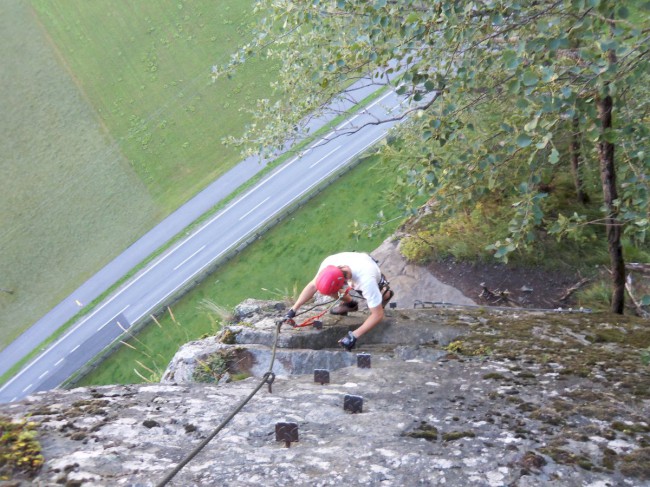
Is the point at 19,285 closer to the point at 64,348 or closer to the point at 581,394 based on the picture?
the point at 64,348

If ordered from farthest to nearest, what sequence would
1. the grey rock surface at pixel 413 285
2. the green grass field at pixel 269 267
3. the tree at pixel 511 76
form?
the green grass field at pixel 269 267
the grey rock surface at pixel 413 285
the tree at pixel 511 76

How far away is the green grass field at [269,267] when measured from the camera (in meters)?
19.0

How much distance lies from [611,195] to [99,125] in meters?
23.1

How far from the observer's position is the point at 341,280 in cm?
657

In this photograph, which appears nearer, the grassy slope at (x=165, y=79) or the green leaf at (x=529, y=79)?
the green leaf at (x=529, y=79)

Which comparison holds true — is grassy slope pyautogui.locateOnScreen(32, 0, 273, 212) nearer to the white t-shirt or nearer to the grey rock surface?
the grey rock surface

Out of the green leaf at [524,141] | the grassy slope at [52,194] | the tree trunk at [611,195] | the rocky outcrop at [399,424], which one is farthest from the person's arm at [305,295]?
the grassy slope at [52,194]

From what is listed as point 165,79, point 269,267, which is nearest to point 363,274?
point 269,267

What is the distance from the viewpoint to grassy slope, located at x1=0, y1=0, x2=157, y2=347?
75.5 ft

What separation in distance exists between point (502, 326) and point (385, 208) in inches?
476

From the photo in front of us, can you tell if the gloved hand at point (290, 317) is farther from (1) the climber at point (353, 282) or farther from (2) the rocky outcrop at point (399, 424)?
(2) the rocky outcrop at point (399, 424)

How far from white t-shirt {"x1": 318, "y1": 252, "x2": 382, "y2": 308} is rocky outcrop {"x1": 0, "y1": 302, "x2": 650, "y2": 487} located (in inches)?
50.2

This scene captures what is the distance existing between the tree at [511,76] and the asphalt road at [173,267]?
42.1ft

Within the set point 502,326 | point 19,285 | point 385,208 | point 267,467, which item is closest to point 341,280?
point 502,326
